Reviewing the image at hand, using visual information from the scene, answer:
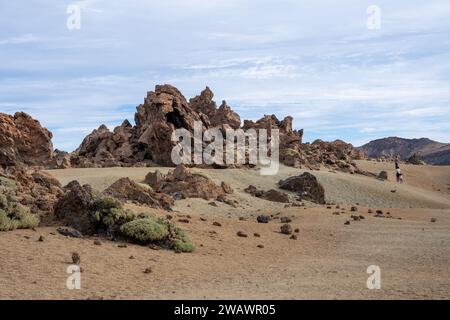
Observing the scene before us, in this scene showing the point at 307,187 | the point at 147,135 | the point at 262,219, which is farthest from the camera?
the point at 147,135

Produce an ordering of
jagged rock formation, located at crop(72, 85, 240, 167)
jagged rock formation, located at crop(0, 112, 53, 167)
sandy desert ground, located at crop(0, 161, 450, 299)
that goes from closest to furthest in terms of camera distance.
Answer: sandy desert ground, located at crop(0, 161, 450, 299) < jagged rock formation, located at crop(0, 112, 53, 167) < jagged rock formation, located at crop(72, 85, 240, 167)

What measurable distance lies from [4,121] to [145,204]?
19.6 ft

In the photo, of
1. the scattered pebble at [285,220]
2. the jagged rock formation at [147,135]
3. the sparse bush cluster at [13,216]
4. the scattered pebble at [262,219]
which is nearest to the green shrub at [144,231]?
the sparse bush cluster at [13,216]

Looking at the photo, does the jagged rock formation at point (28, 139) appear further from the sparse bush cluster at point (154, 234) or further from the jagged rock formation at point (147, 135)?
the jagged rock formation at point (147, 135)

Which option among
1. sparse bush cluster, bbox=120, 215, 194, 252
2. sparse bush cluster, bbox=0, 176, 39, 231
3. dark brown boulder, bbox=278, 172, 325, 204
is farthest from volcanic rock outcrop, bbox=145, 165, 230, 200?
sparse bush cluster, bbox=0, 176, 39, 231

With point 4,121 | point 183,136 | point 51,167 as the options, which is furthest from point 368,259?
point 51,167

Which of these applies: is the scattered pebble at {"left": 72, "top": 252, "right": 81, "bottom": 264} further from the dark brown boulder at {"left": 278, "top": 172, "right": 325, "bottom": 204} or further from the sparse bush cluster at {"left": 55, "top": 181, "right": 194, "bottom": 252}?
the dark brown boulder at {"left": 278, "top": 172, "right": 325, "bottom": 204}

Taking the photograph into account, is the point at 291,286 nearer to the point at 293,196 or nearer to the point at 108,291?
the point at 108,291

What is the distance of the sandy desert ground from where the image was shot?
398 inches

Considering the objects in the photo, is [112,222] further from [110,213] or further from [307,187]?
[307,187]

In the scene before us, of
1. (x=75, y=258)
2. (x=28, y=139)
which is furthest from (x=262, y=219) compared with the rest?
(x=75, y=258)

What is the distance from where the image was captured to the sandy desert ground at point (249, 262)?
10117mm

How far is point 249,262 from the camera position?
46.3 feet
